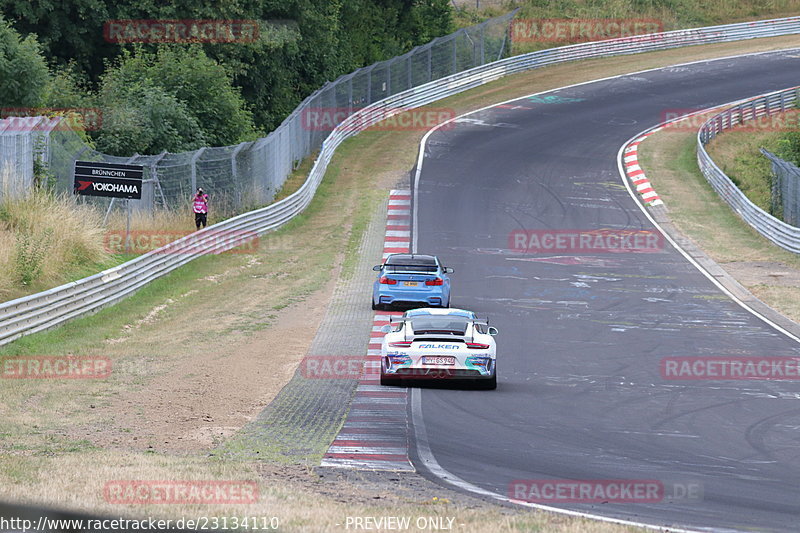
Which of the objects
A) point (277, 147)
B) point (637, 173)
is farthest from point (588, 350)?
point (637, 173)

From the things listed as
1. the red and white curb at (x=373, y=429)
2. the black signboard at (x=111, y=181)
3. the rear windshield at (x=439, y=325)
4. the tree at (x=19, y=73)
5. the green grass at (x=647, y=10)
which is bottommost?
the red and white curb at (x=373, y=429)

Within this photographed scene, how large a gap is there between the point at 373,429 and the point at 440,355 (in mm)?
2696

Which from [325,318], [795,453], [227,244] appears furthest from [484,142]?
[795,453]

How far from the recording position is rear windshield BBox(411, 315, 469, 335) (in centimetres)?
1666

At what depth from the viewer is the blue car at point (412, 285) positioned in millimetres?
24016

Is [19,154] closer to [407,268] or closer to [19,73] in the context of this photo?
[19,73]

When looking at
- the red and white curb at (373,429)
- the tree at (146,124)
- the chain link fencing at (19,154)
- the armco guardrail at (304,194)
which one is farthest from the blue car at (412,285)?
the tree at (146,124)

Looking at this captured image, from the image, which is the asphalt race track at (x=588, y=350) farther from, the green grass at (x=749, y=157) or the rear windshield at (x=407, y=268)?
the green grass at (x=749, y=157)

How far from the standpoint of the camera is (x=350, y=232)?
121ft

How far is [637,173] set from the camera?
4578 cm

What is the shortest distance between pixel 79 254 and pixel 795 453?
17.6 m

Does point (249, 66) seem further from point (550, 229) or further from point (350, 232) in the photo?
point (550, 229)

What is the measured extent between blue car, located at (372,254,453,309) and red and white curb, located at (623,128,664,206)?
19.2m

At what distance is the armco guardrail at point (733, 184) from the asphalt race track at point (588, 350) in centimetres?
370
